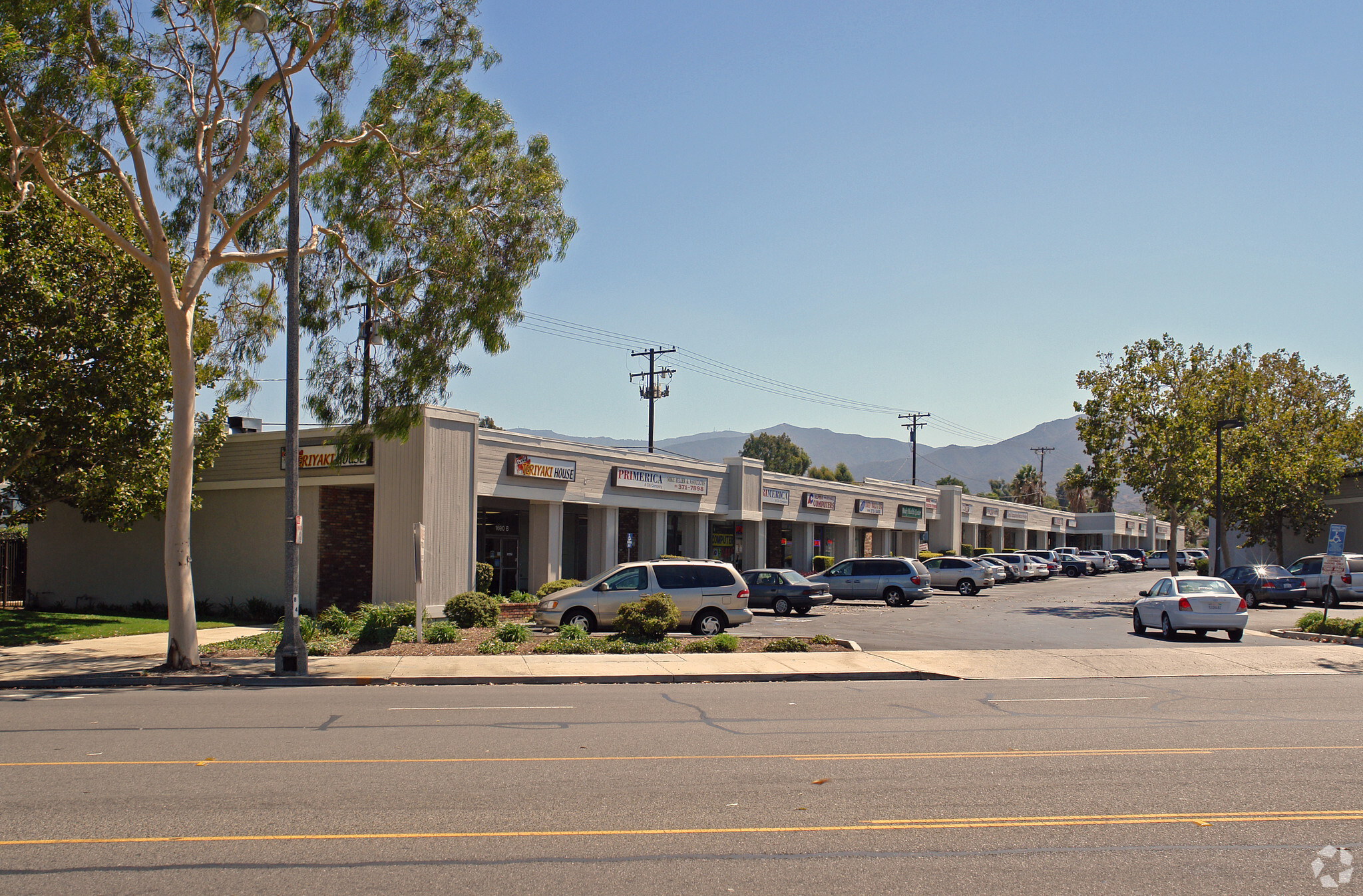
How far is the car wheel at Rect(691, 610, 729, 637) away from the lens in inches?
846

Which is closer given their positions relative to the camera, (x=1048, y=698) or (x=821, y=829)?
(x=821, y=829)

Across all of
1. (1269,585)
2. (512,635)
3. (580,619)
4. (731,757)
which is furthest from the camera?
(1269,585)

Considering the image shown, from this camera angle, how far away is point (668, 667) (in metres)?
16.7

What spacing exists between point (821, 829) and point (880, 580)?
30.0 m

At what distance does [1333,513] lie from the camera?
4881 cm

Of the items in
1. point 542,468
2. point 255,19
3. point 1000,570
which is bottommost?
point 1000,570

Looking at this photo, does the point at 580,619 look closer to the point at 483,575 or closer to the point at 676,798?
the point at 483,575

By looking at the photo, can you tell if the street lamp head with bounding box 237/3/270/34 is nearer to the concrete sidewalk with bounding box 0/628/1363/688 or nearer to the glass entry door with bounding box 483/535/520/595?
the concrete sidewalk with bounding box 0/628/1363/688

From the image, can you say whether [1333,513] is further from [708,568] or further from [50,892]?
[50,892]

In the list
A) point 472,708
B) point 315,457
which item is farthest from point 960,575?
point 472,708

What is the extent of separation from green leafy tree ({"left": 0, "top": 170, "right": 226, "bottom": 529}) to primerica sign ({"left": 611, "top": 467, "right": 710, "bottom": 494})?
1361 centimetres

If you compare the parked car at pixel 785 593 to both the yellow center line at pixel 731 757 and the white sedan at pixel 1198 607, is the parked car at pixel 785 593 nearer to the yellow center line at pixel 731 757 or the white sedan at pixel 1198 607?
the white sedan at pixel 1198 607

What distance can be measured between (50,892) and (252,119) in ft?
55.3

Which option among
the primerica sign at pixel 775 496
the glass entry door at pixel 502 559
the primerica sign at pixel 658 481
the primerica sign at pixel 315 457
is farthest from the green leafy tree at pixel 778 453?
the primerica sign at pixel 315 457
